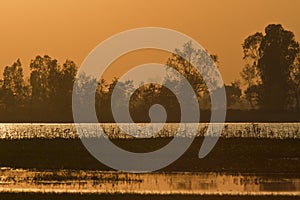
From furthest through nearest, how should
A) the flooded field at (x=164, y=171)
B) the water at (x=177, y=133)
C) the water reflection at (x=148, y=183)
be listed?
1. the water at (x=177, y=133)
2. the flooded field at (x=164, y=171)
3. the water reflection at (x=148, y=183)

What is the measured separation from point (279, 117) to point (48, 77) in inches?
2259

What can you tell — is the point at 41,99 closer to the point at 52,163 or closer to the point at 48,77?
the point at 48,77

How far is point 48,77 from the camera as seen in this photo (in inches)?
7205

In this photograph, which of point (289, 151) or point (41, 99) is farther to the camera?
point (41, 99)

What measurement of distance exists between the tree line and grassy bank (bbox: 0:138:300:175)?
75.7m

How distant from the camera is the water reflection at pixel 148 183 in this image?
129 ft

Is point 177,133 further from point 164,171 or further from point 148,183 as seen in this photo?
point 148,183

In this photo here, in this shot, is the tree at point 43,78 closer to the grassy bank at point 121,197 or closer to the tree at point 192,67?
the tree at point 192,67

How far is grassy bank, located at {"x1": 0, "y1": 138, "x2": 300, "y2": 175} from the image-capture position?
52.3m

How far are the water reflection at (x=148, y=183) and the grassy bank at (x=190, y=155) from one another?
359cm

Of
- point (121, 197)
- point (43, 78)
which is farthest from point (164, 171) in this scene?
point (43, 78)

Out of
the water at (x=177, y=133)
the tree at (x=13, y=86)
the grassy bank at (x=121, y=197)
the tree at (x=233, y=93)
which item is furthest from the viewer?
the tree at (x=13, y=86)

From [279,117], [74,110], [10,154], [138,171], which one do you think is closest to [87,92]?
[74,110]

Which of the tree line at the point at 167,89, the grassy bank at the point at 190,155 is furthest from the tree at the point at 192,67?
the grassy bank at the point at 190,155
